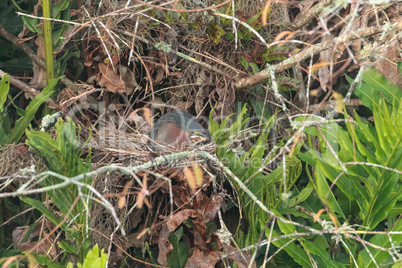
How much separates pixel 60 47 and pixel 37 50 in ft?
0.57

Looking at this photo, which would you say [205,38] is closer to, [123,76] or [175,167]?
[123,76]

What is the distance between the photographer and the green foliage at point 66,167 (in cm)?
196

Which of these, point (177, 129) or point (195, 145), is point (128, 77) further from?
point (195, 145)

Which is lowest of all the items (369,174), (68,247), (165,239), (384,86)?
(165,239)

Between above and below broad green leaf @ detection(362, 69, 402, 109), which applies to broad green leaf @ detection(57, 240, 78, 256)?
below

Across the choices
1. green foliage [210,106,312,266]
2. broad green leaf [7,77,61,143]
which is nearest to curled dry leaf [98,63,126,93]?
broad green leaf [7,77,61,143]

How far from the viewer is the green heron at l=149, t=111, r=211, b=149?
306 cm

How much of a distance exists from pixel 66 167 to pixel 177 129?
3.90ft

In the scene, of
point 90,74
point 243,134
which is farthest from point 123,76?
point 243,134

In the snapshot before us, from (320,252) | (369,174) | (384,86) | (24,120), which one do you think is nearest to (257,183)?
(320,252)

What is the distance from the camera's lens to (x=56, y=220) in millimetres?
2125

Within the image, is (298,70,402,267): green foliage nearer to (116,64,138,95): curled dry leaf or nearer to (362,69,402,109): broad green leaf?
(362,69,402,109): broad green leaf

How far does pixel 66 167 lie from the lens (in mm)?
2037

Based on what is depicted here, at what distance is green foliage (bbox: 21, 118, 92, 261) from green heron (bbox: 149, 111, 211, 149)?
1.04 metres
